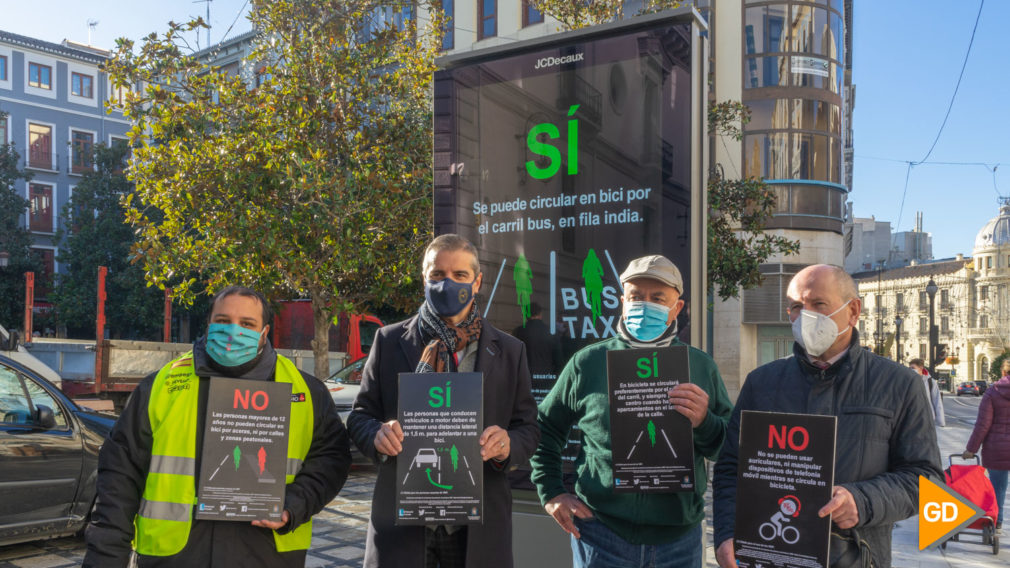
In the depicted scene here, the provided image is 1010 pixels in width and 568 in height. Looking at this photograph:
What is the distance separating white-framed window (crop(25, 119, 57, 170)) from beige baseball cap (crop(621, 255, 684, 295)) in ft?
156

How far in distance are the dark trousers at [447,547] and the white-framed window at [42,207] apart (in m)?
46.5

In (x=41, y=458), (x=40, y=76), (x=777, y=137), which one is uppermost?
(x=40, y=76)

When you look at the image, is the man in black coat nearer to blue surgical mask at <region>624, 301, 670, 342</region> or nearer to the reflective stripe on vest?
the reflective stripe on vest

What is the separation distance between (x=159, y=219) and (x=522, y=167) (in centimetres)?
3320

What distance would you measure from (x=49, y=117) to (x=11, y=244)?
A: 10.4 m

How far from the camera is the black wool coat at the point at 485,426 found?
120 inches

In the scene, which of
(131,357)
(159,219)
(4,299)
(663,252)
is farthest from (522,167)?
(4,299)

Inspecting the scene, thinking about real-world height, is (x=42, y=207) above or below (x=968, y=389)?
above

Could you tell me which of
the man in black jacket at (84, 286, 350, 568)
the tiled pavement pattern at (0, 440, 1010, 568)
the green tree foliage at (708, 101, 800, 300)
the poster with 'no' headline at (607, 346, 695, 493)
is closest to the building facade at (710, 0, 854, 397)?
the green tree foliage at (708, 101, 800, 300)

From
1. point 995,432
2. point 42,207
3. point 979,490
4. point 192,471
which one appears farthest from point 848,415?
point 42,207

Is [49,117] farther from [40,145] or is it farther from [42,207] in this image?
[42,207]

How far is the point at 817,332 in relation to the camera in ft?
9.50

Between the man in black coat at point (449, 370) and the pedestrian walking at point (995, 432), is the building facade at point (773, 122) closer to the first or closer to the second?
the pedestrian walking at point (995, 432)

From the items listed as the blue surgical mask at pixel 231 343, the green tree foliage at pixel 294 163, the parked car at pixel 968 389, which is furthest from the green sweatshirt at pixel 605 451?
the parked car at pixel 968 389
